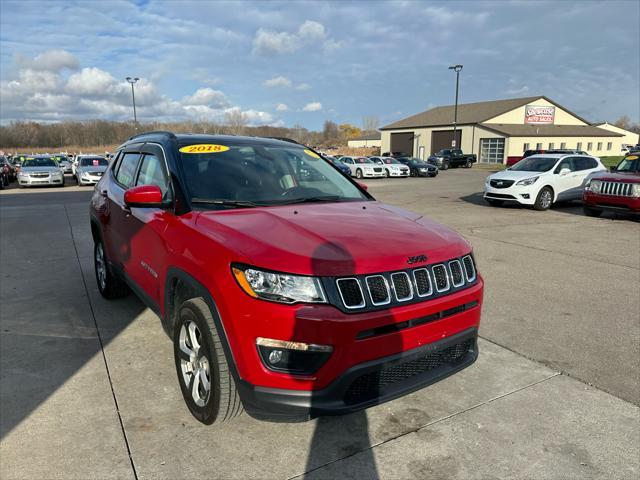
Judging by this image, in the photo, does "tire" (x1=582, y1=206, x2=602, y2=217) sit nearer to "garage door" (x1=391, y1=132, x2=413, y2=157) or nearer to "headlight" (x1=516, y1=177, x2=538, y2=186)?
"headlight" (x1=516, y1=177, x2=538, y2=186)

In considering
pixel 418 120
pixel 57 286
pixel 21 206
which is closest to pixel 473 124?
pixel 418 120

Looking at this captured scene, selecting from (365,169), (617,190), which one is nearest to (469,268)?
(617,190)

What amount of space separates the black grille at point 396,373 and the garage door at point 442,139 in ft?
185

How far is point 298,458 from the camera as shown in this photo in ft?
8.71

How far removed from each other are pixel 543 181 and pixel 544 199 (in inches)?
20.9

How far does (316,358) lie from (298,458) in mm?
713

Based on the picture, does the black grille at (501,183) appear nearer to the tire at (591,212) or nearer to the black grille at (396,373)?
the tire at (591,212)

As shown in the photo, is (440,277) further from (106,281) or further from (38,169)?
(38,169)

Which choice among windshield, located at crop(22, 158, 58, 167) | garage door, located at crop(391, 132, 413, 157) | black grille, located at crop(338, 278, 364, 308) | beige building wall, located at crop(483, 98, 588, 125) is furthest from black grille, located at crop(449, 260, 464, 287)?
garage door, located at crop(391, 132, 413, 157)

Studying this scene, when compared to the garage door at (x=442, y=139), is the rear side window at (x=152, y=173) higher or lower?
lower

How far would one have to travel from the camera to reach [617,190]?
11.4 m

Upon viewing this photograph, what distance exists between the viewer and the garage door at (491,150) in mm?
50484

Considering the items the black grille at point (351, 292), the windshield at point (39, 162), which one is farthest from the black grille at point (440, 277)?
the windshield at point (39, 162)

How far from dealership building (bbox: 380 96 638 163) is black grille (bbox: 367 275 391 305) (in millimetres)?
51064
